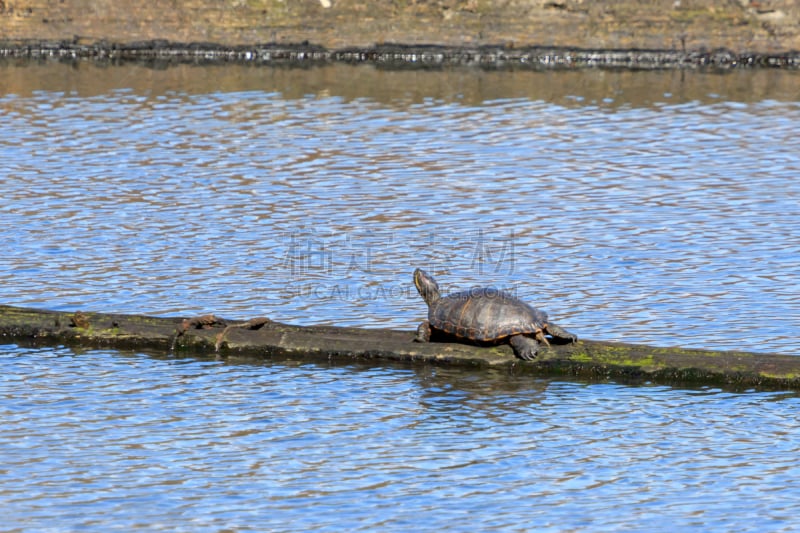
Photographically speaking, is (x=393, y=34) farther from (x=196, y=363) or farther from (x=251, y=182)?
(x=196, y=363)

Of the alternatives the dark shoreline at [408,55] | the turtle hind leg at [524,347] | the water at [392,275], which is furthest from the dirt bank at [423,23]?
the turtle hind leg at [524,347]

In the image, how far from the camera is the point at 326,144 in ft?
70.7

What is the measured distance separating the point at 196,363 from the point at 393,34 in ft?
63.6

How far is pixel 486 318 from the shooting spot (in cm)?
1055

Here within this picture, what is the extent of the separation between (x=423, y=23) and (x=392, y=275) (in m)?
16.3

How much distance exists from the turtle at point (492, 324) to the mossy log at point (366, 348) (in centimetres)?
→ 9

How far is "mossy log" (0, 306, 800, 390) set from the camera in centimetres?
998

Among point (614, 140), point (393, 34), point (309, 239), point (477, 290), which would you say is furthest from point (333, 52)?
point (477, 290)

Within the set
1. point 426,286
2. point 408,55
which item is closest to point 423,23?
point 408,55

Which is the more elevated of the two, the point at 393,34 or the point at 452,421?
the point at 393,34

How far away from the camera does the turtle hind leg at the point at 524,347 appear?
10.4 metres

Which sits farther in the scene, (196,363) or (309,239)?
(309,239)

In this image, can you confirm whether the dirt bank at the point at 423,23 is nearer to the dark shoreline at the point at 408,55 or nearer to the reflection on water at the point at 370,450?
the dark shoreline at the point at 408,55

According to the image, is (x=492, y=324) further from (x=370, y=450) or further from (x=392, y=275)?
(x=392, y=275)
